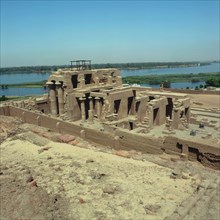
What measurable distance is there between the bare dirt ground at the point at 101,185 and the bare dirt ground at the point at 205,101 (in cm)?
2383

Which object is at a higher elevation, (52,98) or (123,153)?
(52,98)

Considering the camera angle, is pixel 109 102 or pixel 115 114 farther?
pixel 115 114

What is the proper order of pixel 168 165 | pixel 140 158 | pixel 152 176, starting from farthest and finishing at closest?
pixel 140 158, pixel 168 165, pixel 152 176

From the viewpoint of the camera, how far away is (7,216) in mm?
13070

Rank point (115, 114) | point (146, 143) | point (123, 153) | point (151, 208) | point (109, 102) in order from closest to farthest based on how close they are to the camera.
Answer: point (151, 208) → point (146, 143) → point (123, 153) → point (109, 102) → point (115, 114)

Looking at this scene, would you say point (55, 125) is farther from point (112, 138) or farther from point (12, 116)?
point (12, 116)

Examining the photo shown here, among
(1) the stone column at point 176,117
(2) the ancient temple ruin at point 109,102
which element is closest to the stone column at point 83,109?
(2) the ancient temple ruin at point 109,102

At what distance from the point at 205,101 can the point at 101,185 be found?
32.4 meters

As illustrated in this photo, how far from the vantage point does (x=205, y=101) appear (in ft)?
142

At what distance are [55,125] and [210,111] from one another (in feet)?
64.5

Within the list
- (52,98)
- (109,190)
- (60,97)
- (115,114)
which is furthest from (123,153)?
(52,98)

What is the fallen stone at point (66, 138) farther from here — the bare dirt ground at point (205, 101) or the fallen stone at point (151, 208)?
the bare dirt ground at point (205, 101)

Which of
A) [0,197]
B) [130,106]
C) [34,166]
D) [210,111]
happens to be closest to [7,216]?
[0,197]

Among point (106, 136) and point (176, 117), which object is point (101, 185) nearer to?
→ point (106, 136)
